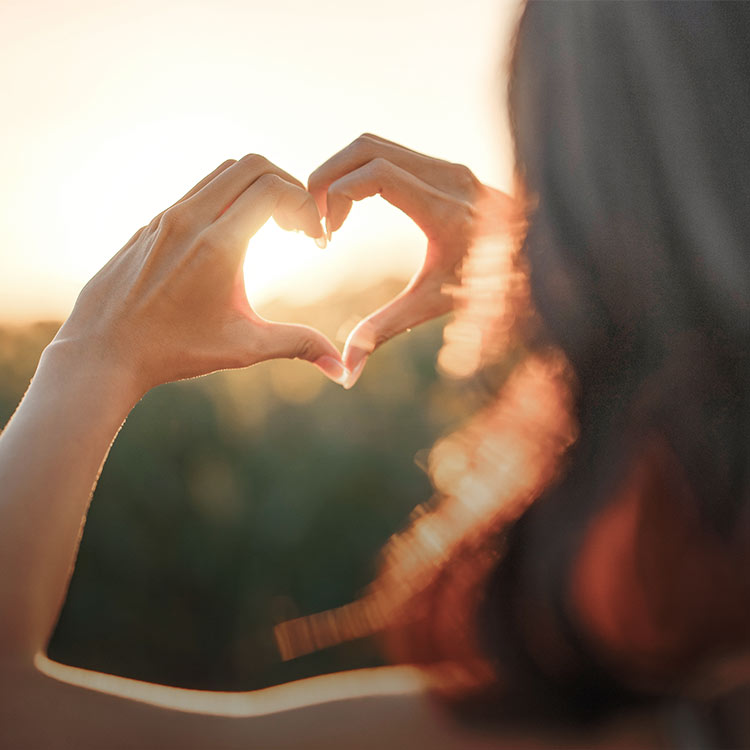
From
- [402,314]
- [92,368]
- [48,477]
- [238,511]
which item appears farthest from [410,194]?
[238,511]

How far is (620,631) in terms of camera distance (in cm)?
111

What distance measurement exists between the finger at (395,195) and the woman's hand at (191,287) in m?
0.09

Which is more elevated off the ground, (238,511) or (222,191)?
(222,191)

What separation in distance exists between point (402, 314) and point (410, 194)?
32cm

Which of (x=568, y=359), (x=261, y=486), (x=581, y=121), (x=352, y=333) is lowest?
(x=261, y=486)

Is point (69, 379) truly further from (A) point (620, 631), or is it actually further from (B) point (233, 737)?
(A) point (620, 631)

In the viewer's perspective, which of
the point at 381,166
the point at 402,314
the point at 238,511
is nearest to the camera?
the point at 381,166

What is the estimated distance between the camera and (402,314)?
169 cm

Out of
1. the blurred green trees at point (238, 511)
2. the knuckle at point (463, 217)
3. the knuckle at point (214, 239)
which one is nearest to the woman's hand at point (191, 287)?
the knuckle at point (214, 239)

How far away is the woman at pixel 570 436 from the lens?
37.8 inches

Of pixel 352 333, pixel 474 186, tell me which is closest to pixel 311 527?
pixel 352 333

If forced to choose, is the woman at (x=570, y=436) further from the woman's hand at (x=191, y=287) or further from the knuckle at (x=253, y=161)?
A: the knuckle at (x=253, y=161)

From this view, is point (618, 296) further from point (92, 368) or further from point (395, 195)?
point (92, 368)

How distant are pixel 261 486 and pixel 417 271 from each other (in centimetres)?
239
